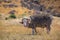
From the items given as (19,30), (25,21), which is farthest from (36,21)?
(19,30)

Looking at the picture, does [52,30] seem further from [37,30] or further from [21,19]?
[21,19]

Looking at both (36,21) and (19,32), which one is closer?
(19,32)

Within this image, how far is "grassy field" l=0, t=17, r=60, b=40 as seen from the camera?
2688 millimetres

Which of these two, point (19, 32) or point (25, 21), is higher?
point (25, 21)

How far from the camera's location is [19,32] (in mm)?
2764

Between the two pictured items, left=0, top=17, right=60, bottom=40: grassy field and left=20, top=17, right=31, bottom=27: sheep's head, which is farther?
left=20, top=17, right=31, bottom=27: sheep's head

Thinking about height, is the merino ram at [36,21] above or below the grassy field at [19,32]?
above

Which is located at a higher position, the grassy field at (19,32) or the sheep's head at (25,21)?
the sheep's head at (25,21)

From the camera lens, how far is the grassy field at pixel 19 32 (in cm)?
269

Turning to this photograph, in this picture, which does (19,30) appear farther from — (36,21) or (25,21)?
(36,21)

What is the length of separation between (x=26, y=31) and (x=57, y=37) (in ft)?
1.30

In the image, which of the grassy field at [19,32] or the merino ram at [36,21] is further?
the merino ram at [36,21]

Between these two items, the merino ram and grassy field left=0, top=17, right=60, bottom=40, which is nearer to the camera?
grassy field left=0, top=17, right=60, bottom=40

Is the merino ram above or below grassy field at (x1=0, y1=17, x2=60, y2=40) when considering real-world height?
above
